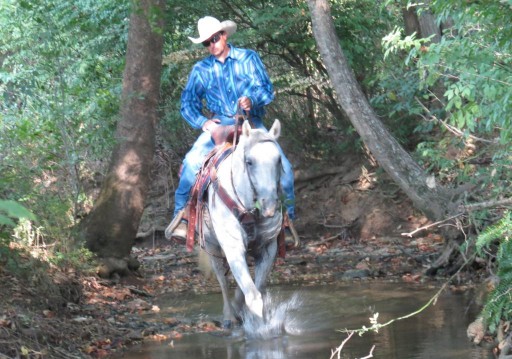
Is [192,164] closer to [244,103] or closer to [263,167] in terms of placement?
[244,103]

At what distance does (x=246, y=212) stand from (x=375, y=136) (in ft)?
12.9

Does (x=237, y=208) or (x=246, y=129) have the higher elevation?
(x=246, y=129)

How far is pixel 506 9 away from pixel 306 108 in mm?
13364

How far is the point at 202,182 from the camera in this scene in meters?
10.3

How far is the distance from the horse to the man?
64cm

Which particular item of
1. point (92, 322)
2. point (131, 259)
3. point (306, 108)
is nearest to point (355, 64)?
point (306, 108)

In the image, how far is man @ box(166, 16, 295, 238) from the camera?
10.5m

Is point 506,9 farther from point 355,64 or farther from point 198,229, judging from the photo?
point 355,64

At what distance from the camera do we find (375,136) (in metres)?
12.8

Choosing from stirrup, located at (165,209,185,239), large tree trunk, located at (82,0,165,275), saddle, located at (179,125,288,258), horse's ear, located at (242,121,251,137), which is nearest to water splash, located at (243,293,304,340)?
saddle, located at (179,125,288,258)

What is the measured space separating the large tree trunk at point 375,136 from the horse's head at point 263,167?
153 inches

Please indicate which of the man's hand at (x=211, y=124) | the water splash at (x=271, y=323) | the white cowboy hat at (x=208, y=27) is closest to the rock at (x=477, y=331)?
the water splash at (x=271, y=323)

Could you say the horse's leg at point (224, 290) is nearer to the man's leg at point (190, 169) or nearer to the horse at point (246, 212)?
the horse at point (246, 212)

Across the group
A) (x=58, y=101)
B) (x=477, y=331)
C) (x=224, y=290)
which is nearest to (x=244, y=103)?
(x=224, y=290)
